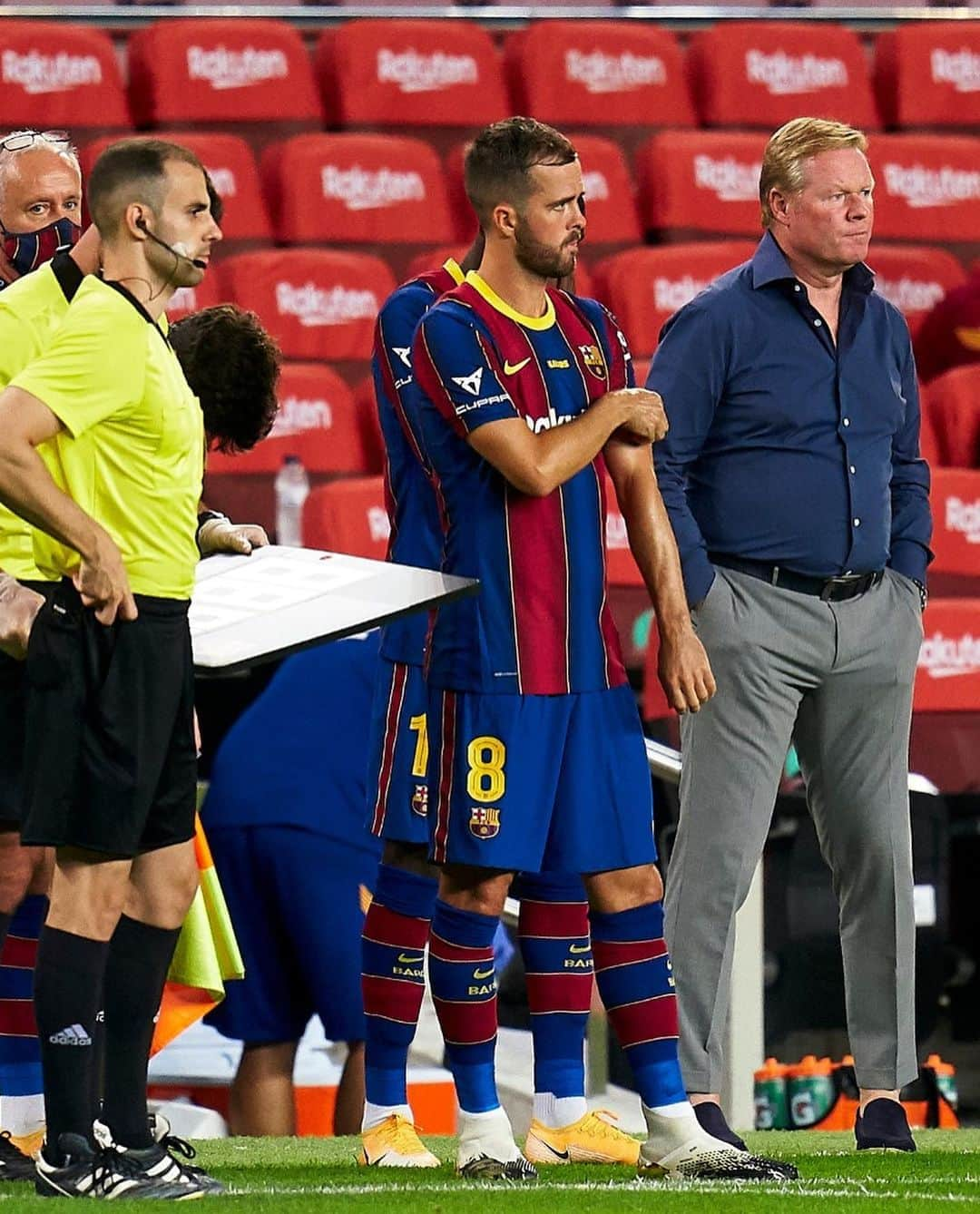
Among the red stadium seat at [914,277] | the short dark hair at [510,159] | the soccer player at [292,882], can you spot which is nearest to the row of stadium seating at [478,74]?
the red stadium seat at [914,277]

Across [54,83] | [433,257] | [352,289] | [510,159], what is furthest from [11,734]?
[54,83]

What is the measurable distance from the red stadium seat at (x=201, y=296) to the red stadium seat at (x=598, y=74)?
2.02 meters

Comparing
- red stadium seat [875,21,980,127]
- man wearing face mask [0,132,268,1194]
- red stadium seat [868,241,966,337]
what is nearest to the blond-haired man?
man wearing face mask [0,132,268,1194]

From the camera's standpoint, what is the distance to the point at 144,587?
10.1 feet

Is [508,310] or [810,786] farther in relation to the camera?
[810,786]

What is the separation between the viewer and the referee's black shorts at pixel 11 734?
3.37 m

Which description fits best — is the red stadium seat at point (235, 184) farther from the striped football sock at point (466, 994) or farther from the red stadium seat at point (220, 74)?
the striped football sock at point (466, 994)

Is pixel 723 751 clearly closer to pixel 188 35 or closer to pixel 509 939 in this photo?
pixel 509 939

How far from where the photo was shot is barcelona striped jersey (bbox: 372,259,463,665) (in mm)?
3822

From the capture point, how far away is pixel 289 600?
340cm

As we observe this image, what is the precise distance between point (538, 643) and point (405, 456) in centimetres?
59

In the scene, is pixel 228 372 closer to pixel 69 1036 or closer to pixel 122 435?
pixel 122 435

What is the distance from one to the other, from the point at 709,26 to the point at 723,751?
6.85 m

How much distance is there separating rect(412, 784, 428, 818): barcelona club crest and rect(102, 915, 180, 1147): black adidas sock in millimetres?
618
